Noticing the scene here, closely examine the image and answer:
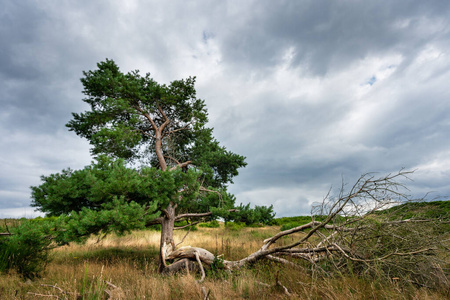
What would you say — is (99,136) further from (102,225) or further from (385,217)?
(385,217)

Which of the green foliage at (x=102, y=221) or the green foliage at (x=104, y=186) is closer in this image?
the green foliage at (x=102, y=221)

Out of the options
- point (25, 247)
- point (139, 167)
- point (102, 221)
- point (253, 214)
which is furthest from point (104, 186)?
point (253, 214)

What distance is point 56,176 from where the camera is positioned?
760cm

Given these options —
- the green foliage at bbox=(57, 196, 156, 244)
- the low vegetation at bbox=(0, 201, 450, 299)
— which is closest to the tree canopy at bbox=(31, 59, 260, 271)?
the green foliage at bbox=(57, 196, 156, 244)

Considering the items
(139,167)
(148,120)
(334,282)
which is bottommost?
(334,282)

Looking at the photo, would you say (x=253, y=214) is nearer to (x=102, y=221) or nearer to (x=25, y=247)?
(x=102, y=221)

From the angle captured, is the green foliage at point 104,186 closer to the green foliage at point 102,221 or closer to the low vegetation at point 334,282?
the green foliage at point 102,221

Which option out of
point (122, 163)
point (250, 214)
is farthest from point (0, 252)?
point (250, 214)

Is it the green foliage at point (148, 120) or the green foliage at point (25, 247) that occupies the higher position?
the green foliage at point (148, 120)

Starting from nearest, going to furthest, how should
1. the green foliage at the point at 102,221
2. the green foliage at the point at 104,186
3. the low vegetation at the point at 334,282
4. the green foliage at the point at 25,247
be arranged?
1. the low vegetation at the point at 334,282
2. the green foliage at the point at 25,247
3. the green foliage at the point at 102,221
4. the green foliage at the point at 104,186

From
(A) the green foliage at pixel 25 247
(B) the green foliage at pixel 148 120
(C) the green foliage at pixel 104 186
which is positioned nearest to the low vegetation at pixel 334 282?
(A) the green foliage at pixel 25 247

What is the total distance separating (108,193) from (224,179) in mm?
5724

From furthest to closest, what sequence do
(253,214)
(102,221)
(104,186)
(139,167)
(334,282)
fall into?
1. (139,167)
2. (253,214)
3. (104,186)
4. (102,221)
5. (334,282)

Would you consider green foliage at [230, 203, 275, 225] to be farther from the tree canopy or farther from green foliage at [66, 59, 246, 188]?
green foliage at [66, 59, 246, 188]
